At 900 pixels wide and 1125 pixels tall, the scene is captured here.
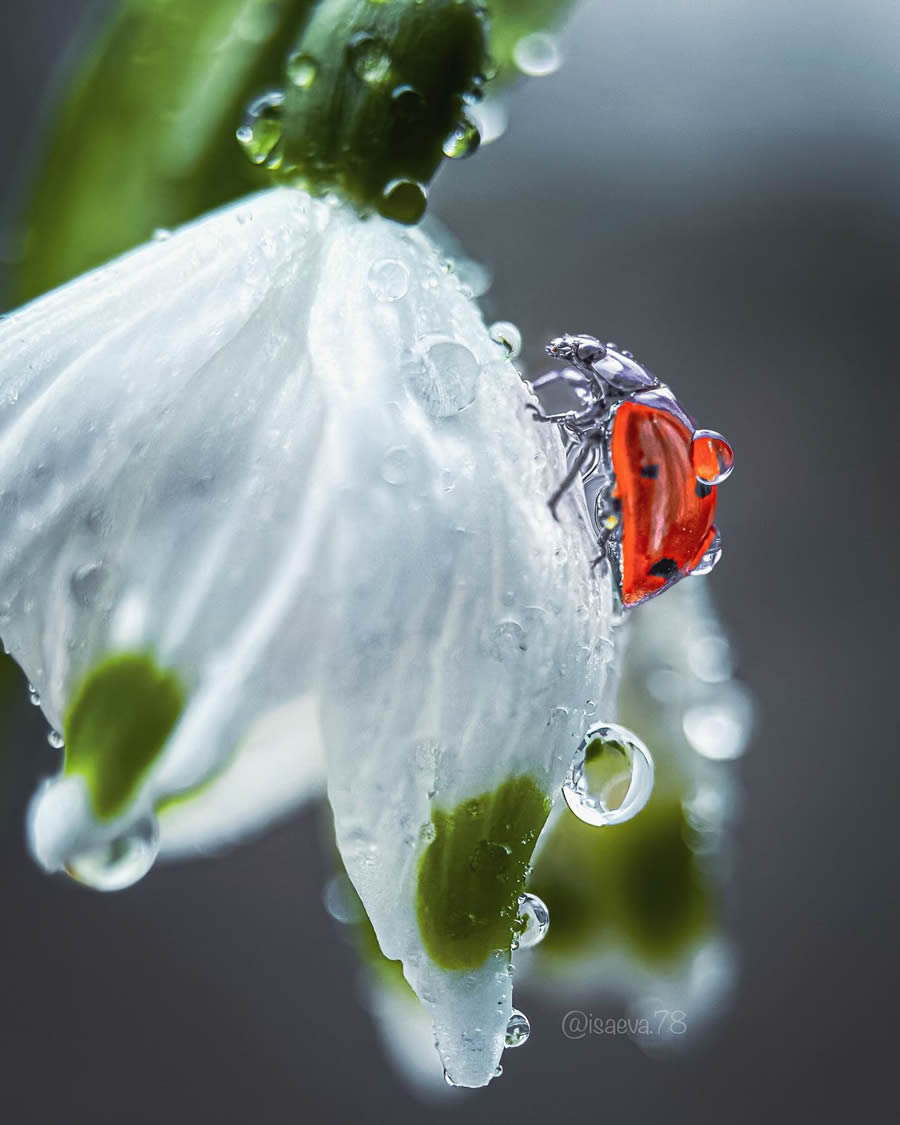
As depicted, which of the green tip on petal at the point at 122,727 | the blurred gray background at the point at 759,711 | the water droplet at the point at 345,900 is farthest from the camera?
the blurred gray background at the point at 759,711

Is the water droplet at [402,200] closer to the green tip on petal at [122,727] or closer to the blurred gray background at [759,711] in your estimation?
the green tip on petal at [122,727]

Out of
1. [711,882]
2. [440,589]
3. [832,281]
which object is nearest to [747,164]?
[832,281]

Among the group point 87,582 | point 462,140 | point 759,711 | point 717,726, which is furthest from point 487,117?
point 759,711

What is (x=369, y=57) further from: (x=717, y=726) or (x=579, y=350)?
(x=717, y=726)

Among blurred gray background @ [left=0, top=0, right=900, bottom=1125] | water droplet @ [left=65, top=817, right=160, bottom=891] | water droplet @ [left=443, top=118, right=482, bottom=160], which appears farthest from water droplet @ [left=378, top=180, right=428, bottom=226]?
blurred gray background @ [left=0, top=0, right=900, bottom=1125]

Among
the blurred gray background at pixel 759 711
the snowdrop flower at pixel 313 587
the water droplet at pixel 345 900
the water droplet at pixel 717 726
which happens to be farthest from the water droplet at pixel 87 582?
the blurred gray background at pixel 759 711

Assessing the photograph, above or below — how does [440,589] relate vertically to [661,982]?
above

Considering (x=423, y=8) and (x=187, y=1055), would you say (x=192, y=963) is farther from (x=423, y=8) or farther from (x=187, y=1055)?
(x=423, y=8)
